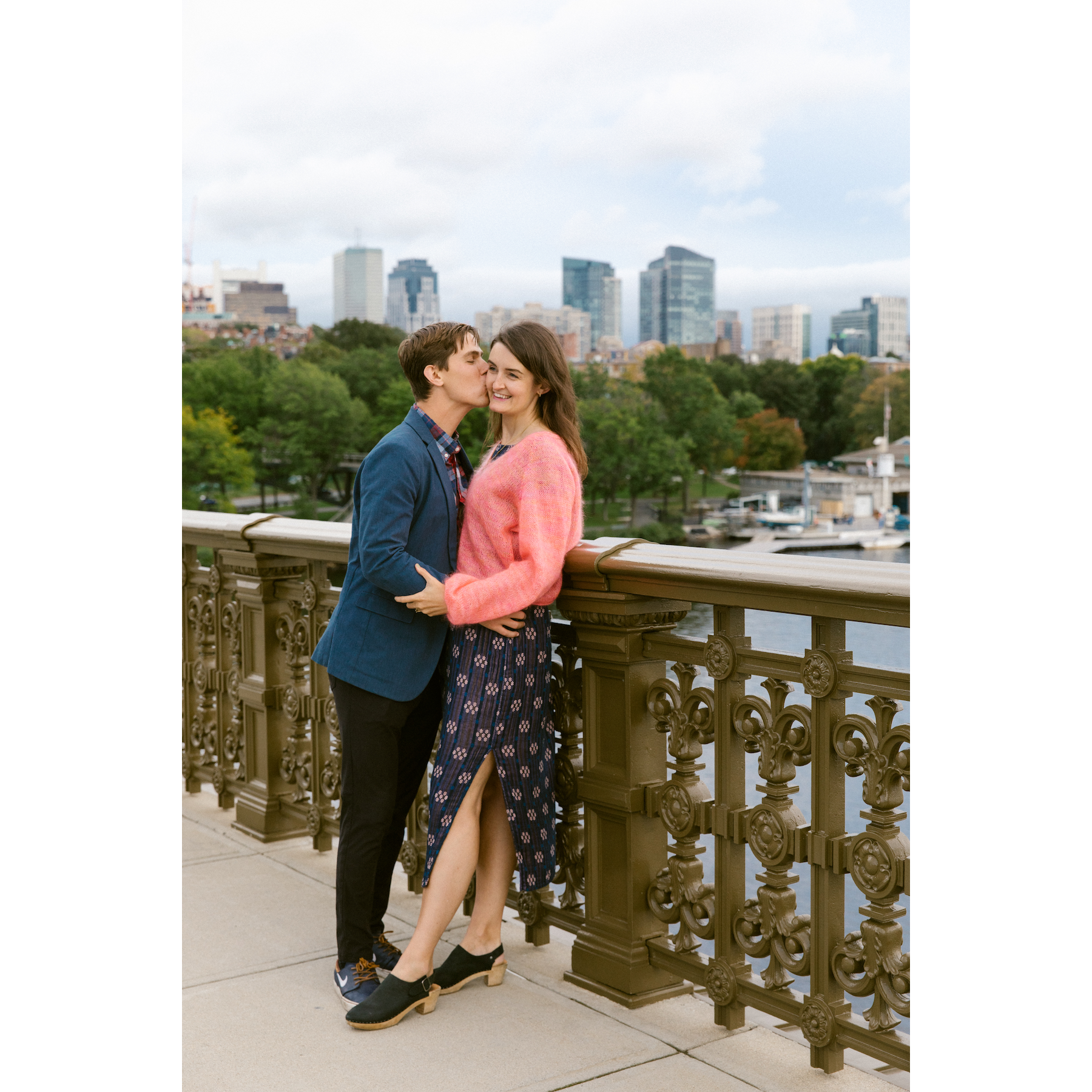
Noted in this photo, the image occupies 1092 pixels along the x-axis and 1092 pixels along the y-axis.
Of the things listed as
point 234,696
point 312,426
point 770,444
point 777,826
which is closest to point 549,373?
point 777,826

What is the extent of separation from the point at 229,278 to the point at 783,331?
59083 millimetres

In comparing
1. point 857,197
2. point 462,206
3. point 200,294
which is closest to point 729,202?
point 857,197

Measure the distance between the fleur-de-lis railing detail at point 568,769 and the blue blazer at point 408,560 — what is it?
431 mm

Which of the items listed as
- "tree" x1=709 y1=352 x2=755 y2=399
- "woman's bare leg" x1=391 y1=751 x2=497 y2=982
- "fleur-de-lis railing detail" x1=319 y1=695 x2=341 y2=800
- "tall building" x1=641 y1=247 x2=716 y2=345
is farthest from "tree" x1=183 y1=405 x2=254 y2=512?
"woman's bare leg" x1=391 y1=751 x2=497 y2=982

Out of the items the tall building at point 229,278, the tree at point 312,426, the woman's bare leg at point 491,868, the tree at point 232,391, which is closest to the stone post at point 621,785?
the woman's bare leg at point 491,868

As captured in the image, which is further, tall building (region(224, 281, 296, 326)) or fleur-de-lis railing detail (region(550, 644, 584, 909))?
tall building (region(224, 281, 296, 326))

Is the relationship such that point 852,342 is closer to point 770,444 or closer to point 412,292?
point 770,444

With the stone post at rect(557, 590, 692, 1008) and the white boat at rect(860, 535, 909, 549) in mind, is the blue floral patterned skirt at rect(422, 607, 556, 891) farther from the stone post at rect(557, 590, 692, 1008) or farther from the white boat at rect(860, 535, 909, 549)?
the white boat at rect(860, 535, 909, 549)

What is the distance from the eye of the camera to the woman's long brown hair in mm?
3002

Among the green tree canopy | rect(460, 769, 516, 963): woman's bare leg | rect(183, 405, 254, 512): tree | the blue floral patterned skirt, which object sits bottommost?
rect(460, 769, 516, 963): woman's bare leg

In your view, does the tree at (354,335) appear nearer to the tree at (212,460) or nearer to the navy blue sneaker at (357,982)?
the tree at (212,460)

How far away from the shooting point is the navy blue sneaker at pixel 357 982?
127 inches

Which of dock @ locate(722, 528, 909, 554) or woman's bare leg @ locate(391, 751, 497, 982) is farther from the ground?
woman's bare leg @ locate(391, 751, 497, 982)

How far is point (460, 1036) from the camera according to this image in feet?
9.98
